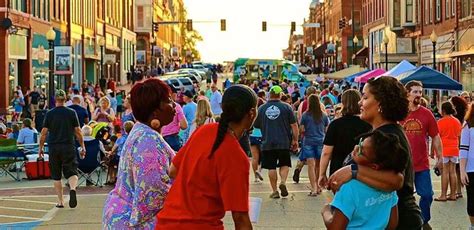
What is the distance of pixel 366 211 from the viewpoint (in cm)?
527

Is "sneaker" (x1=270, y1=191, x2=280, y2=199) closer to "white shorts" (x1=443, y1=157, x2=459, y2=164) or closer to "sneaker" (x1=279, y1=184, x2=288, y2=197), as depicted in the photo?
"sneaker" (x1=279, y1=184, x2=288, y2=197)

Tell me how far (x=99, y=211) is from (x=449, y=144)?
5.48 m

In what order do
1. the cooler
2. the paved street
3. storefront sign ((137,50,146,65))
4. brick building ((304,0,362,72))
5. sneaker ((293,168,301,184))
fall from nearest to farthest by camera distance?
the paved street
sneaker ((293,168,301,184))
the cooler
brick building ((304,0,362,72))
storefront sign ((137,50,146,65))

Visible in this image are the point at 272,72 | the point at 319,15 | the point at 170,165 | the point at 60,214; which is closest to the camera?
the point at 170,165

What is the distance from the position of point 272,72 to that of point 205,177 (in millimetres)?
64883

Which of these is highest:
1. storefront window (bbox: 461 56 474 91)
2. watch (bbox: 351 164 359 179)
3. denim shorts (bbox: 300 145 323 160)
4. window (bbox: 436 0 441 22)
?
window (bbox: 436 0 441 22)

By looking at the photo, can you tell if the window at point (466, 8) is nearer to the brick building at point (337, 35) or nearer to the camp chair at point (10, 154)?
the camp chair at point (10, 154)

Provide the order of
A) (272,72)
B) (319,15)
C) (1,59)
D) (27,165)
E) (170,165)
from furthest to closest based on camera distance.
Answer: (319,15) → (272,72) → (1,59) → (27,165) → (170,165)

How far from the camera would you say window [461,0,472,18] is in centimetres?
4113

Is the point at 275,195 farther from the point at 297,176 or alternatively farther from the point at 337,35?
the point at 337,35

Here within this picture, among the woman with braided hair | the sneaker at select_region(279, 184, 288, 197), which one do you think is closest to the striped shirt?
the sneaker at select_region(279, 184, 288, 197)

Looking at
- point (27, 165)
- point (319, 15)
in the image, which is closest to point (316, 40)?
point (319, 15)

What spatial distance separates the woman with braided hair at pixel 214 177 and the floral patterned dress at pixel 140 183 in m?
0.54

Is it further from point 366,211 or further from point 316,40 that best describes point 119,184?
point 316,40
